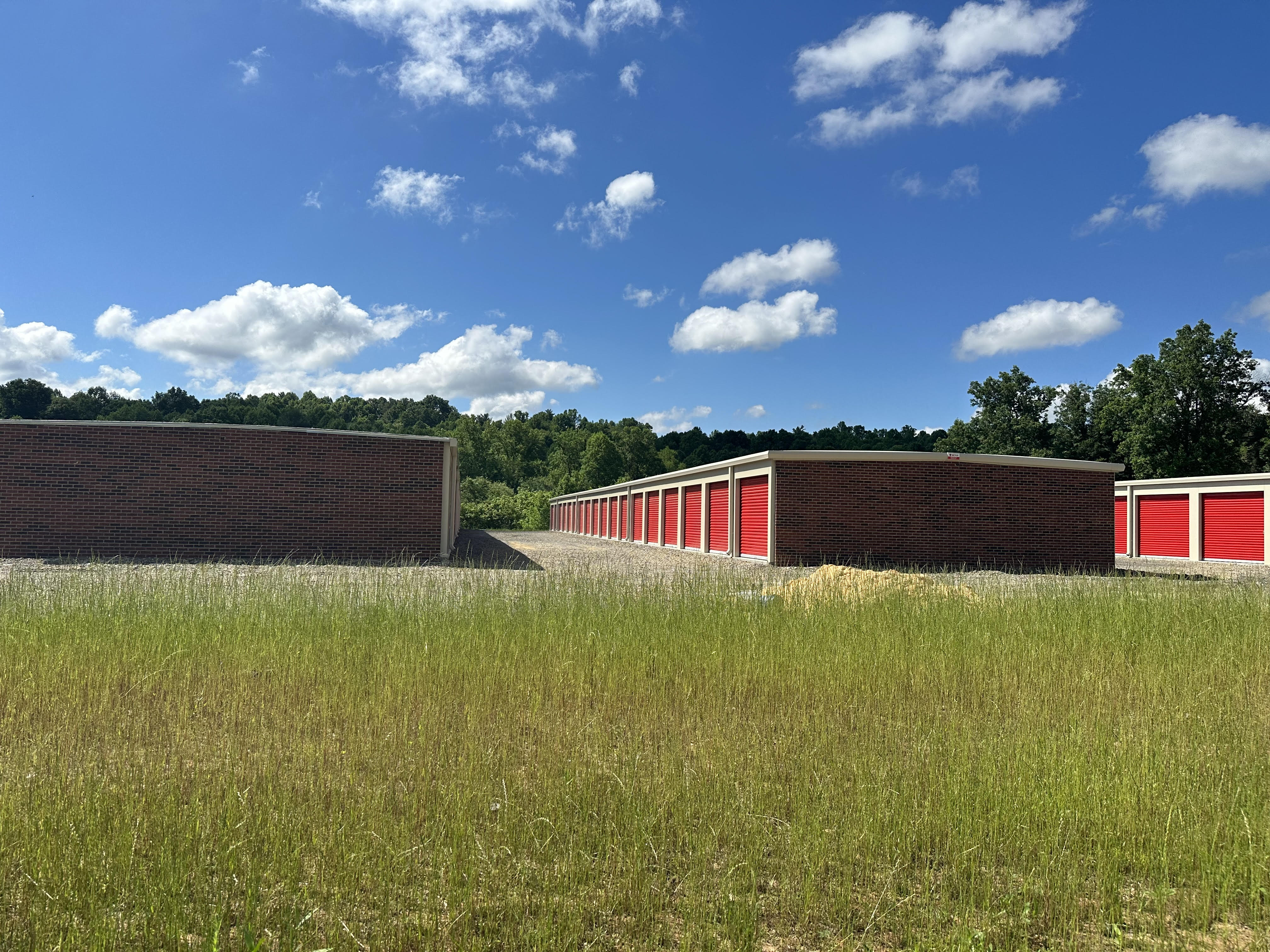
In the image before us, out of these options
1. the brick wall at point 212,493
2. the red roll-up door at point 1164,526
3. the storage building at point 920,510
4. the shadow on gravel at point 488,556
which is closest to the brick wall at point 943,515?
the storage building at point 920,510

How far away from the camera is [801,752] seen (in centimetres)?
478

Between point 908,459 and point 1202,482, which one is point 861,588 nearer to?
point 908,459

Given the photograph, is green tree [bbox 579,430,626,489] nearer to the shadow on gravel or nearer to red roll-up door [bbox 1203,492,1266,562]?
the shadow on gravel

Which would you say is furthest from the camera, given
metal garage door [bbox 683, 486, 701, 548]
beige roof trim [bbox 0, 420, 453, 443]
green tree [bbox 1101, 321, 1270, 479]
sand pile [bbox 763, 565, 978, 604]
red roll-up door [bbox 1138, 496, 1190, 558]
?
green tree [bbox 1101, 321, 1270, 479]

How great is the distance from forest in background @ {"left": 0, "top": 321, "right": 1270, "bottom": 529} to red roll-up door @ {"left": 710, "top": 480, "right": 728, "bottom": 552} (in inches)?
397

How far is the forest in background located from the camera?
142 ft

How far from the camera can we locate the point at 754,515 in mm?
23891

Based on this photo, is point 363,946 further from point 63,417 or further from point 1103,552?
point 63,417

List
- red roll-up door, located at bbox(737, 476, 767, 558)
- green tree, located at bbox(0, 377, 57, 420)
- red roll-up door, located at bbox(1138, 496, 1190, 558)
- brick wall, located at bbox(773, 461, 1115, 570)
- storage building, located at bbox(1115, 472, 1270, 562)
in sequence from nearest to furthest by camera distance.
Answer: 1. brick wall, located at bbox(773, 461, 1115, 570)
2. red roll-up door, located at bbox(737, 476, 767, 558)
3. storage building, located at bbox(1115, 472, 1270, 562)
4. red roll-up door, located at bbox(1138, 496, 1190, 558)
5. green tree, located at bbox(0, 377, 57, 420)

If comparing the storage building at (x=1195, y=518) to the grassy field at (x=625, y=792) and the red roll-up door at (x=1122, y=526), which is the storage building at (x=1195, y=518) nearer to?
the red roll-up door at (x=1122, y=526)

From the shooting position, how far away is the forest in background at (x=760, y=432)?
142 feet

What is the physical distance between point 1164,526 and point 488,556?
25.2m

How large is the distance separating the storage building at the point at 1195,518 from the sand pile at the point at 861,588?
1951 cm

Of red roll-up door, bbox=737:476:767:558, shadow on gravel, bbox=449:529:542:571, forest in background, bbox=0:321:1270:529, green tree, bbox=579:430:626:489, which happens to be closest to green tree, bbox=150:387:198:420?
forest in background, bbox=0:321:1270:529
